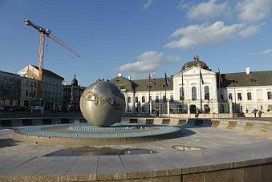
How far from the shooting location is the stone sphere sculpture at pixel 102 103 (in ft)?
50.2

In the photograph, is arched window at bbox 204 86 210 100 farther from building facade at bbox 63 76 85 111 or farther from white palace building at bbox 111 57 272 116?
building facade at bbox 63 76 85 111

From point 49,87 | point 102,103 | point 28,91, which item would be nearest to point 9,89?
point 28,91

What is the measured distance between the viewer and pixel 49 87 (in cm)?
10650

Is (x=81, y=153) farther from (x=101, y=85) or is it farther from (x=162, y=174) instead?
(x=101, y=85)

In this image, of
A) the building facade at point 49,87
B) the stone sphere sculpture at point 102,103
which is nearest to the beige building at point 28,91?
the building facade at point 49,87

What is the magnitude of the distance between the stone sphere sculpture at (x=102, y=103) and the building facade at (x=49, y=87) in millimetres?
87664

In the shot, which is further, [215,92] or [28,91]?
[28,91]

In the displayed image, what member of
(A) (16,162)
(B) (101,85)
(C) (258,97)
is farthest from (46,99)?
(A) (16,162)

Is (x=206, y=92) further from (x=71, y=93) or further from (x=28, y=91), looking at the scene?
(x=71, y=93)

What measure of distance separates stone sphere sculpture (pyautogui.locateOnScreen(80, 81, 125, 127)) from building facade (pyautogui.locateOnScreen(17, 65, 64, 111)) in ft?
288

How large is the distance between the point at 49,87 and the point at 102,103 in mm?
97130

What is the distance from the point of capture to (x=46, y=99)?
105688mm

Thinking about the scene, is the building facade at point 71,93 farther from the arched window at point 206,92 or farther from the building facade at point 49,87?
the arched window at point 206,92

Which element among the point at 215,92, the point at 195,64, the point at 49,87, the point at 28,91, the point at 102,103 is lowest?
the point at 102,103
